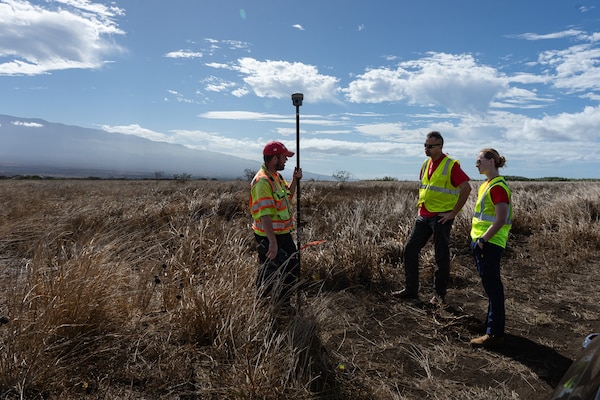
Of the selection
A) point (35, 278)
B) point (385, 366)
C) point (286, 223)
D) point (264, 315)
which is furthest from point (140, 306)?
point (385, 366)

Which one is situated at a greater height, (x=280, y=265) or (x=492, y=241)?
(x=492, y=241)

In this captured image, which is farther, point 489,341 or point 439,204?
point 439,204

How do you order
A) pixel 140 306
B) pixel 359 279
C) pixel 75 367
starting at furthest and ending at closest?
pixel 359 279
pixel 140 306
pixel 75 367

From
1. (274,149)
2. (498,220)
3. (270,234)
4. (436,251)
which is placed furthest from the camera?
(436,251)

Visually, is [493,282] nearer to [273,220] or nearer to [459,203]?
[459,203]

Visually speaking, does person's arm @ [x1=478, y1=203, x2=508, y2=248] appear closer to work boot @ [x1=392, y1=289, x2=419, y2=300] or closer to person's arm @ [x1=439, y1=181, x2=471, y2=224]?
person's arm @ [x1=439, y1=181, x2=471, y2=224]

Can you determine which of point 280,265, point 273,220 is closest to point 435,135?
point 273,220

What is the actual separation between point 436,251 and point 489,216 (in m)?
1.16

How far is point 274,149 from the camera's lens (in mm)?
4020

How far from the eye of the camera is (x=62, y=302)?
301 centimetres

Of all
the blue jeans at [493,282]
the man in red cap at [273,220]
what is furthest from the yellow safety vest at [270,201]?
the blue jeans at [493,282]

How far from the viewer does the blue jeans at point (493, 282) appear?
12.0 ft

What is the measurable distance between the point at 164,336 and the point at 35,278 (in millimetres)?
1079

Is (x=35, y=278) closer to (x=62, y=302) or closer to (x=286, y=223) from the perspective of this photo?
(x=62, y=302)
